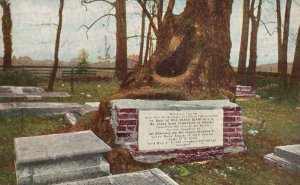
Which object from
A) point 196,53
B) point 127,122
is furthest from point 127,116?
point 196,53

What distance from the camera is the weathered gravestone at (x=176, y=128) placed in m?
5.67

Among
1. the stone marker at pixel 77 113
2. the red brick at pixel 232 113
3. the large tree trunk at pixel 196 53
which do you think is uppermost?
the large tree trunk at pixel 196 53

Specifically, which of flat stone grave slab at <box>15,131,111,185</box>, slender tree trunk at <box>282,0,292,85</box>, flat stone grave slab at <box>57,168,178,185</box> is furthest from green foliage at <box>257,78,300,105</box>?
flat stone grave slab at <box>15,131,111,185</box>

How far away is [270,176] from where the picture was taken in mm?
5734

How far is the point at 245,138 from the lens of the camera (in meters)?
7.37

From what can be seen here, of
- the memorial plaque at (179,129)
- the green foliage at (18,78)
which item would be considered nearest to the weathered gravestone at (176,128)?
the memorial plaque at (179,129)

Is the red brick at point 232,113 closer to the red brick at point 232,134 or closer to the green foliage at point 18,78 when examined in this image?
the red brick at point 232,134

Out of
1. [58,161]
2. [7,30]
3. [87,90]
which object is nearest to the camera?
[58,161]

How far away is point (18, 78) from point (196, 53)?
8962 mm

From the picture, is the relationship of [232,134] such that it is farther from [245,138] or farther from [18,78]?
[18,78]

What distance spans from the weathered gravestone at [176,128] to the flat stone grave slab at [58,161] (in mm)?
707

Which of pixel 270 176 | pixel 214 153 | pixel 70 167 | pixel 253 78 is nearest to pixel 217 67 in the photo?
pixel 214 153

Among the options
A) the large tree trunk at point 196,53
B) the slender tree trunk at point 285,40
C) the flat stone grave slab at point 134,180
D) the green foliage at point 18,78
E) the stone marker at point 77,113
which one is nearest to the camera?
the flat stone grave slab at point 134,180

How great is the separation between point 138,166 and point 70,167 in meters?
1.36
